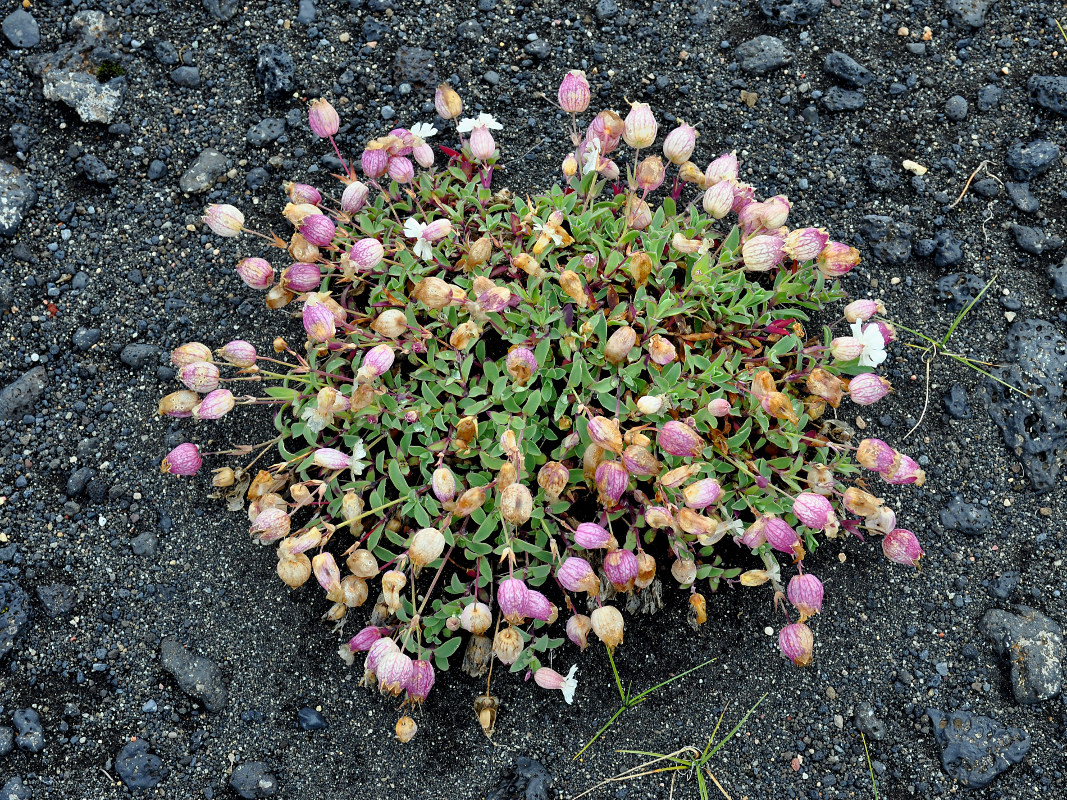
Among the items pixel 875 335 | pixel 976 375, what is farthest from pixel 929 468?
pixel 875 335

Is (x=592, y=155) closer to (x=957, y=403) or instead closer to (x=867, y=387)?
(x=867, y=387)

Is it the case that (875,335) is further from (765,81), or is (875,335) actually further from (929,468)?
(765,81)

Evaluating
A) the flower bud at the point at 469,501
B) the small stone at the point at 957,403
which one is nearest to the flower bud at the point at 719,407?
the flower bud at the point at 469,501

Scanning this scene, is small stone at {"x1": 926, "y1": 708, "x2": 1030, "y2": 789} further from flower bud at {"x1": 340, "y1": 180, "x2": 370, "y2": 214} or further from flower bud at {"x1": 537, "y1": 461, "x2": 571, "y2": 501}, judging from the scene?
flower bud at {"x1": 340, "y1": 180, "x2": 370, "y2": 214}

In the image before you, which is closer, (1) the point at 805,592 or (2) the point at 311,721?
(1) the point at 805,592

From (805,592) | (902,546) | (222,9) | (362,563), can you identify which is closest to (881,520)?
(902,546)

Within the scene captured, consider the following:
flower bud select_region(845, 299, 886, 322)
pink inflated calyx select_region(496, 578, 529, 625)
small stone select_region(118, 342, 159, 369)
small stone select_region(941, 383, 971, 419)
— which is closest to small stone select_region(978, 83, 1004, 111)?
small stone select_region(941, 383, 971, 419)
